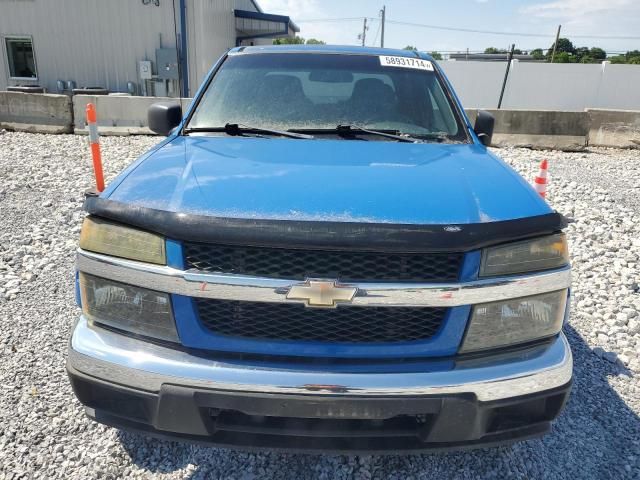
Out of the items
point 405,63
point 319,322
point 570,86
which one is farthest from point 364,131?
point 570,86

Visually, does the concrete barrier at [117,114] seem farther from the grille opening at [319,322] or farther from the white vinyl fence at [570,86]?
the white vinyl fence at [570,86]

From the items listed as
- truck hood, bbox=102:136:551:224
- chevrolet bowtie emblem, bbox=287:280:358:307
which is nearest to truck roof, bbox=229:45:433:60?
truck hood, bbox=102:136:551:224

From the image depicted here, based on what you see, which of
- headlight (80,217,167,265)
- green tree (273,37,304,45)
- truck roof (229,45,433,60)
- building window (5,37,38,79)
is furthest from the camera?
green tree (273,37,304,45)

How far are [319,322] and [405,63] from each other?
218 cm

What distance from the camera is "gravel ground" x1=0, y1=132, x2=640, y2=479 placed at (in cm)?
205

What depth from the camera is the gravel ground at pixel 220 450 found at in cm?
205

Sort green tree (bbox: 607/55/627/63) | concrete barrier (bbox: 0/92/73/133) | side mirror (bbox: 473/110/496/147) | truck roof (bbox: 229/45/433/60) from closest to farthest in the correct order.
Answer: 1. side mirror (bbox: 473/110/496/147)
2. truck roof (bbox: 229/45/433/60)
3. concrete barrier (bbox: 0/92/73/133)
4. green tree (bbox: 607/55/627/63)

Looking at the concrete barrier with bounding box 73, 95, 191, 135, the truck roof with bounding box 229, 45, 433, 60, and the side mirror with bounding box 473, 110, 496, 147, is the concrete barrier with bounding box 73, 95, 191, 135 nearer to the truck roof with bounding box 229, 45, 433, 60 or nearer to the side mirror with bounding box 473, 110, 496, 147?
the truck roof with bounding box 229, 45, 433, 60

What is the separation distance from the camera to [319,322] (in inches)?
63.4

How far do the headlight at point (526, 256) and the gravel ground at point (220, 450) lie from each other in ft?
3.37

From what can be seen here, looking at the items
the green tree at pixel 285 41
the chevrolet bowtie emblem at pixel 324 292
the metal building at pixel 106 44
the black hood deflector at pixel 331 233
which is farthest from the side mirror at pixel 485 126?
the green tree at pixel 285 41

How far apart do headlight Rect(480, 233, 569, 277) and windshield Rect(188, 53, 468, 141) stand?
1.12 m

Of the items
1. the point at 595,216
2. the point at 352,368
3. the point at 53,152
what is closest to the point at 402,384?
the point at 352,368

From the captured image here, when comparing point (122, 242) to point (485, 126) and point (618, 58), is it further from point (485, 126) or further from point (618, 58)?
point (618, 58)
